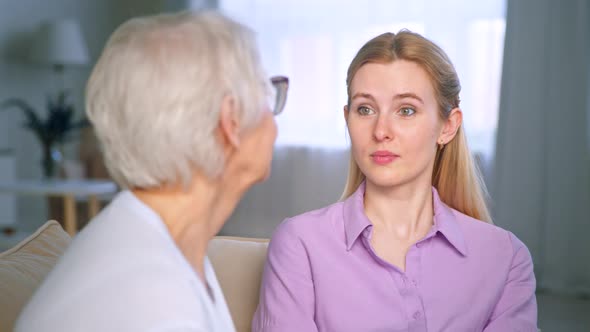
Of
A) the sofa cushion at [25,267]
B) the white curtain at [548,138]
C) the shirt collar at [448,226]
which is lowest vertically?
the white curtain at [548,138]

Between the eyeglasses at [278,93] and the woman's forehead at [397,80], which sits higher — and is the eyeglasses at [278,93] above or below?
above

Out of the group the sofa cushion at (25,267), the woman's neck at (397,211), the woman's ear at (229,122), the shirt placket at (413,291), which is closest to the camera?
the woman's ear at (229,122)

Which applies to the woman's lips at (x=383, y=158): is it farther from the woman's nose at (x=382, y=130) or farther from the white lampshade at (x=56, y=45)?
the white lampshade at (x=56, y=45)

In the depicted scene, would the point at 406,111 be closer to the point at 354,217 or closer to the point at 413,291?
the point at 354,217

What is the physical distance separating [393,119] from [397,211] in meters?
0.21

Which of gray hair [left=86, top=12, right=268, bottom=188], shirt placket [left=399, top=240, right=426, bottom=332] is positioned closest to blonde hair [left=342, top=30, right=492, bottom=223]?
shirt placket [left=399, top=240, right=426, bottom=332]

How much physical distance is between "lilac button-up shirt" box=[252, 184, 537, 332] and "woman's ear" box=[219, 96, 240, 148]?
676mm

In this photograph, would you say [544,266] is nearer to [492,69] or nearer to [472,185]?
[492,69]

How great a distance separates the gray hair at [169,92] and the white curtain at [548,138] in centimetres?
396

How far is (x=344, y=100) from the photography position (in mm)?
5504

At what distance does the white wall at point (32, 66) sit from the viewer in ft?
20.2

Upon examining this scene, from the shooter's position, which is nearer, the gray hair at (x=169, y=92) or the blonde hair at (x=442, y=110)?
the gray hair at (x=169, y=92)

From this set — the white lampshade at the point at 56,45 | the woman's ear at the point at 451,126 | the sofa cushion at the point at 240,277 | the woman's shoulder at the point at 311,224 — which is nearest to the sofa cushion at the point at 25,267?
the sofa cushion at the point at 240,277

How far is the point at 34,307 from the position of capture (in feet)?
2.76
